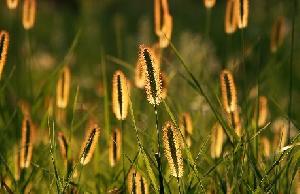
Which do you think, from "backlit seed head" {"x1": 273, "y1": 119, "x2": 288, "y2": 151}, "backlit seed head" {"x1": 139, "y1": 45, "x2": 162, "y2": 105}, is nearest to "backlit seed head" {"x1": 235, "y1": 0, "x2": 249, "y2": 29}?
"backlit seed head" {"x1": 273, "y1": 119, "x2": 288, "y2": 151}

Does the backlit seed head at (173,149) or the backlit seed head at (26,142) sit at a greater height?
the backlit seed head at (26,142)

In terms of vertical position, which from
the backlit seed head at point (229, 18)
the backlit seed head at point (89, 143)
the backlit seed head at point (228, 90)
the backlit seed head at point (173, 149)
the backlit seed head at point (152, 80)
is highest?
the backlit seed head at point (229, 18)

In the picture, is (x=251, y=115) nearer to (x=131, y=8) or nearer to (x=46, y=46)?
(x=46, y=46)

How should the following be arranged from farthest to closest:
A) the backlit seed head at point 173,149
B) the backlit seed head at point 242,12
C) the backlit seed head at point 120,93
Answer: the backlit seed head at point 242,12, the backlit seed head at point 120,93, the backlit seed head at point 173,149

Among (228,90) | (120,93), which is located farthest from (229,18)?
(120,93)

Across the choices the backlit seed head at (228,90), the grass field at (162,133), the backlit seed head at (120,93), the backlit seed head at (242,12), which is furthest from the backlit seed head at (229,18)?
the backlit seed head at (120,93)

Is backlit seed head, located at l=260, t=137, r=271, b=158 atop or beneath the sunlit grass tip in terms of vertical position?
atop

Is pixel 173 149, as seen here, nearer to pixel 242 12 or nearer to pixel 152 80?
pixel 152 80

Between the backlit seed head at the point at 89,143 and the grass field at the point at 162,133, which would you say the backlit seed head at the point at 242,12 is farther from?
the backlit seed head at the point at 89,143

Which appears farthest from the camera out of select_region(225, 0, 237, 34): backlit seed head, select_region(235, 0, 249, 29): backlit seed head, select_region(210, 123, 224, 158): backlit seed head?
select_region(225, 0, 237, 34): backlit seed head

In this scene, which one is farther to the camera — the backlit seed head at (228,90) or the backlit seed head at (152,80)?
the backlit seed head at (228,90)

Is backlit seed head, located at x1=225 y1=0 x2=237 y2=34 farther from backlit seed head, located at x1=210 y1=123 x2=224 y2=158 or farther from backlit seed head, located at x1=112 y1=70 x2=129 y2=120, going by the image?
backlit seed head, located at x1=112 y1=70 x2=129 y2=120
